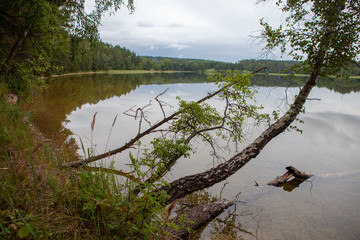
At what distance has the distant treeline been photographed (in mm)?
6257

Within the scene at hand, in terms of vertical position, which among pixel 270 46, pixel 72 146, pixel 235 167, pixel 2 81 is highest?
pixel 270 46

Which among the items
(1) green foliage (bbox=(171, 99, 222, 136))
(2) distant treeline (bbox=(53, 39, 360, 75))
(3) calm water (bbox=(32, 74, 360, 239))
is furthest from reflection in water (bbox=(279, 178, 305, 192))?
(2) distant treeline (bbox=(53, 39, 360, 75))

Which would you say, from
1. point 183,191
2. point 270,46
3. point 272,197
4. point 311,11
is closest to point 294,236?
point 272,197

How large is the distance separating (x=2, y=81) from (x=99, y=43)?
4.29 metres

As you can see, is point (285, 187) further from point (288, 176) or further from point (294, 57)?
point (294, 57)

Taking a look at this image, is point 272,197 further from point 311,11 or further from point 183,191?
point 311,11

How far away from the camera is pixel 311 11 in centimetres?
579

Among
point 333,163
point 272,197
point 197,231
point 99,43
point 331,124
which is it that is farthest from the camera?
point 331,124

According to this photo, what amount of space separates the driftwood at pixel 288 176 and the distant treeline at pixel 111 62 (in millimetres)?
3316

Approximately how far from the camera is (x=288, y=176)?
7.26 metres

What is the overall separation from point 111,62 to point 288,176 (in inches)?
3923

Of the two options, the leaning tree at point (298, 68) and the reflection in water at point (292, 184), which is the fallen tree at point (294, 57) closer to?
the leaning tree at point (298, 68)

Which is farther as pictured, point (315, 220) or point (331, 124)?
point (331, 124)

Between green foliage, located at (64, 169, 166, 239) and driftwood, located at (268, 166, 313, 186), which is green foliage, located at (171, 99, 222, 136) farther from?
green foliage, located at (64, 169, 166, 239)
